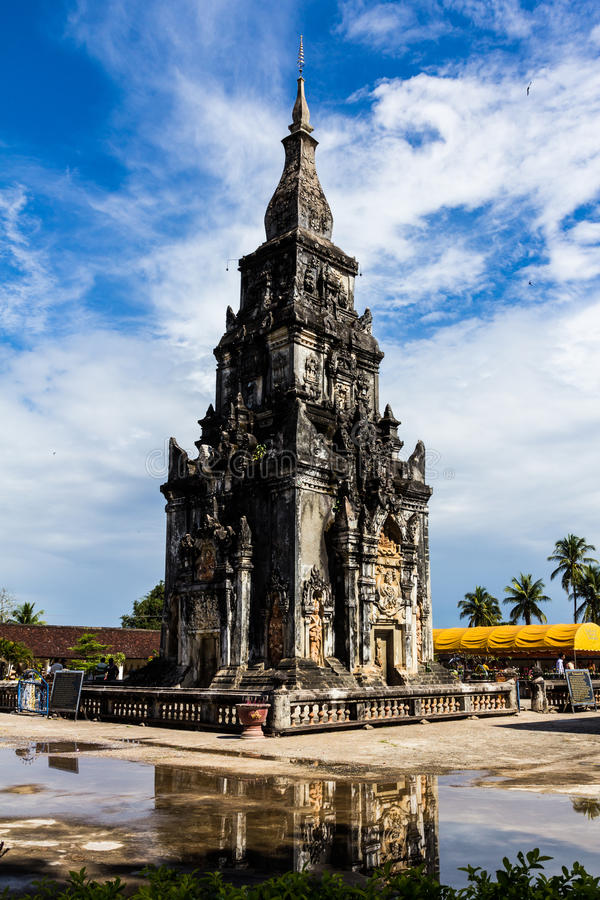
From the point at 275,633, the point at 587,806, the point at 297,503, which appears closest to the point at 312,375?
the point at 297,503

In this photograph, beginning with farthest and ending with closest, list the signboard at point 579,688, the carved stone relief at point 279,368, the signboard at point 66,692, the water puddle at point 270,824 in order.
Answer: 1. the carved stone relief at point 279,368
2. the signboard at point 579,688
3. the signboard at point 66,692
4. the water puddle at point 270,824

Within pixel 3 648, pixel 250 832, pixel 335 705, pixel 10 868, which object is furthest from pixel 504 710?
pixel 3 648

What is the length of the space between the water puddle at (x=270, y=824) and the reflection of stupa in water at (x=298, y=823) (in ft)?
0.05

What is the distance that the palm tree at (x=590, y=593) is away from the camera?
64.2 m

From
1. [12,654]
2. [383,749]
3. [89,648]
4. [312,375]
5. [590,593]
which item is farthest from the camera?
[590,593]

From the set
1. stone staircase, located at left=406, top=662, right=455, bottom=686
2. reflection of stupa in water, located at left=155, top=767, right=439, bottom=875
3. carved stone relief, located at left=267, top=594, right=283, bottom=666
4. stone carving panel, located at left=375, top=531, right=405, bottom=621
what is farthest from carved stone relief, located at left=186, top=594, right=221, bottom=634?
reflection of stupa in water, located at left=155, top=767, right=439, bottom=875

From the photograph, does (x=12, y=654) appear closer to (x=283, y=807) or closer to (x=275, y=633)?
(x=275, y=633)

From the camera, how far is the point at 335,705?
719 inches

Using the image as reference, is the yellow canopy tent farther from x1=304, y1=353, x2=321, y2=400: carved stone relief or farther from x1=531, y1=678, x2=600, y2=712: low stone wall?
x1=304, y1=353, x2=321, y2=400: carved stone relief

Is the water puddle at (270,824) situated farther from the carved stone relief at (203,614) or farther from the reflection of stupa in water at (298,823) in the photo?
the carved stone relief at (203,614)

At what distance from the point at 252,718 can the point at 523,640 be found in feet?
103

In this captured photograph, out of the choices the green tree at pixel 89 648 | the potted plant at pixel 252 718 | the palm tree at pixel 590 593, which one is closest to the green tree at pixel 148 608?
the green tree at pixel 89 648

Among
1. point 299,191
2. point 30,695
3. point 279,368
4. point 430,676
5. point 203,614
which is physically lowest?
point 30,695

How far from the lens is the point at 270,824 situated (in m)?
7.55
